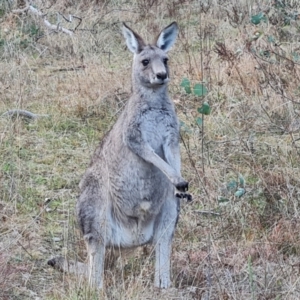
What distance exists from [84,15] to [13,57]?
152 cm

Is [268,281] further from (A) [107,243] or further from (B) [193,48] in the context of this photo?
(B) [193,48]

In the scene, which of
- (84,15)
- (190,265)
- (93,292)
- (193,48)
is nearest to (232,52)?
(193,48)

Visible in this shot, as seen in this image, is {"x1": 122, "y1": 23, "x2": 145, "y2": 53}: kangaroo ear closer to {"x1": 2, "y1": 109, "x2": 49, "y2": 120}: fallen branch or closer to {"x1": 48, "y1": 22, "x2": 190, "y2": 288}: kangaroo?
{"x1": 48, "y1": 22, "x2": 190, "y2": 288}: kangaroo

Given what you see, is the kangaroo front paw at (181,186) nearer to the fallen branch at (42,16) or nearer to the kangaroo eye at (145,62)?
the kangaroo eye at (145,62)

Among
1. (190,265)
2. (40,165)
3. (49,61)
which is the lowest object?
(190,265)

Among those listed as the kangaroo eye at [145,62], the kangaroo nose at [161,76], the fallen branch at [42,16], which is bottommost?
the kangaroo nose at [161,76]

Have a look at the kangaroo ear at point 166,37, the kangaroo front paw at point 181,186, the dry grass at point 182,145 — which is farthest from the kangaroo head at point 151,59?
the kangaroo front paw at point 181,186

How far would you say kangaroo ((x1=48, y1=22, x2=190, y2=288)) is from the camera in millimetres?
4238

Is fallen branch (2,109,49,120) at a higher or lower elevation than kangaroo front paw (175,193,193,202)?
higher

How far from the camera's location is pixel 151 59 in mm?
4645

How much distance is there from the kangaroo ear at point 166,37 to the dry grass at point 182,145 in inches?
29.7

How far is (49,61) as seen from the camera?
8367 millimetres

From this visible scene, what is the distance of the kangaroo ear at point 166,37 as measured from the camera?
4.79 meters

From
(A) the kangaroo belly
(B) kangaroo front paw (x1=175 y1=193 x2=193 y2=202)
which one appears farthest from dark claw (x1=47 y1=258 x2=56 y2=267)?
(B) kangaroo front paw (x1=175 y1=193 x2=193 y2=202)
